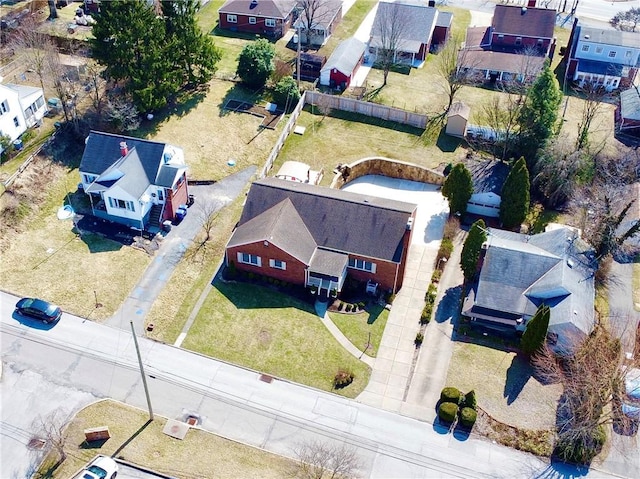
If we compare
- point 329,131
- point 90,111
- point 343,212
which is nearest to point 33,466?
point 343,212

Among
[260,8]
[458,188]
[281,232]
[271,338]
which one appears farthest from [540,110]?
[260,8]

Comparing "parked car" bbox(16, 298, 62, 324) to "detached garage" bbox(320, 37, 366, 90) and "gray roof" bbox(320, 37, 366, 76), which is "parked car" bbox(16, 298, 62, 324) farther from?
"gray roof" bbox(320, 37, 366, 76)

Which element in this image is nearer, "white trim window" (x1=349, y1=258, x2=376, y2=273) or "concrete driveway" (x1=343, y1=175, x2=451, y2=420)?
"concrete driveway" (x1=343, y1=175, x2=451, y2=420)

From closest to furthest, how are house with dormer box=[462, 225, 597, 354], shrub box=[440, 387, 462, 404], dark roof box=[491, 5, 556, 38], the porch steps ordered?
1. shrub box=[440, 387, 462, 404]
2. house with dormer box=[462, 225, 597, 354]
3. the porch steps
4. dark roof box=[491, 5, 556, 38]

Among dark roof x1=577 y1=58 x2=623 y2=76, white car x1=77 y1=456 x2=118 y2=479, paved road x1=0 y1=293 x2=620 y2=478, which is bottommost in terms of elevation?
paved road x1=0 y1=293 x2=620 y2=478

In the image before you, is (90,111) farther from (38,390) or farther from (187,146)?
(38,390)

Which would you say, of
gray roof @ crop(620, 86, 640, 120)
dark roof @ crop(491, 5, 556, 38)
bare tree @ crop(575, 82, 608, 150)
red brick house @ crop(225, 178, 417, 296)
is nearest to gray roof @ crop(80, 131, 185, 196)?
red brick house @ crop(225, 178, 417, 296)

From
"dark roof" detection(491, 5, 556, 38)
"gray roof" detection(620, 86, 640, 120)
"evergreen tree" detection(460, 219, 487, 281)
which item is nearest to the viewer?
"evergreen tree" detection(460, 219, 487, 281)
